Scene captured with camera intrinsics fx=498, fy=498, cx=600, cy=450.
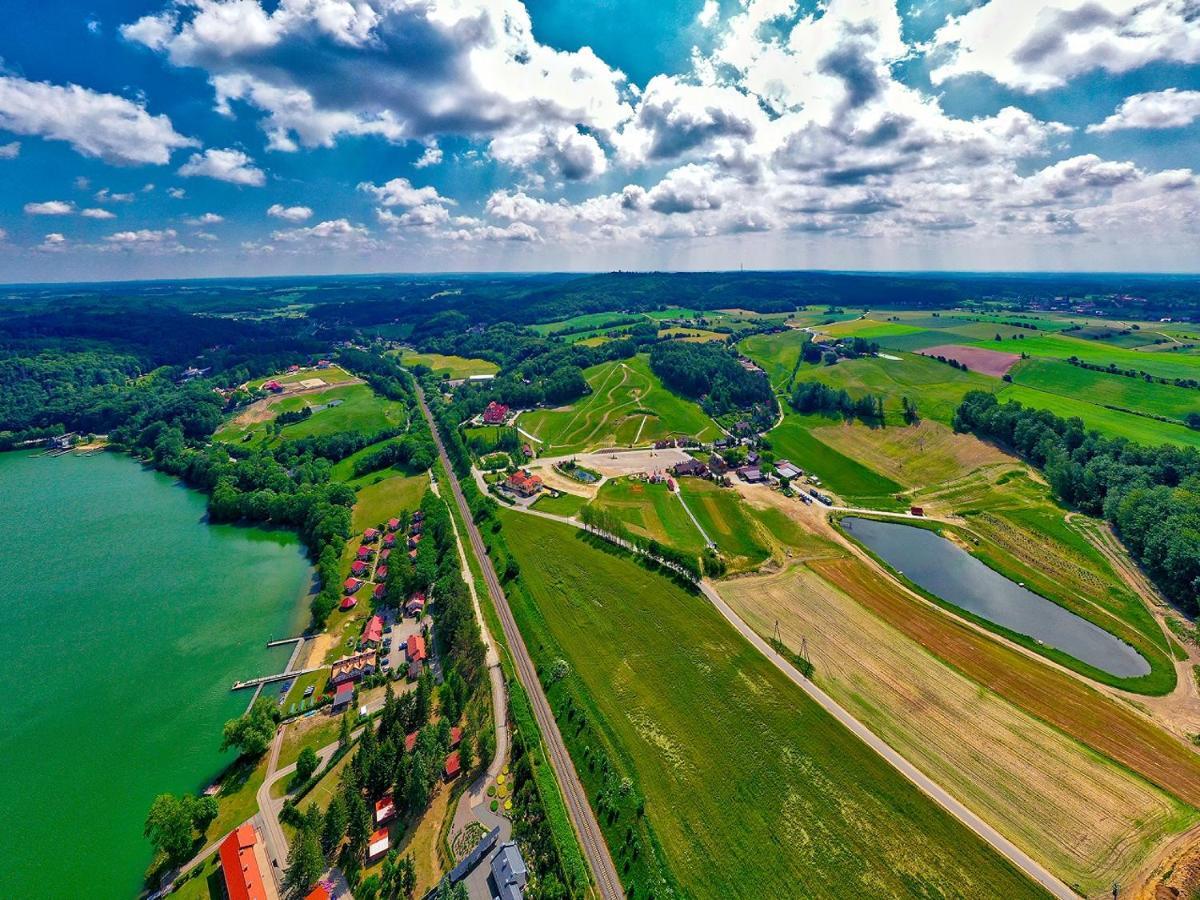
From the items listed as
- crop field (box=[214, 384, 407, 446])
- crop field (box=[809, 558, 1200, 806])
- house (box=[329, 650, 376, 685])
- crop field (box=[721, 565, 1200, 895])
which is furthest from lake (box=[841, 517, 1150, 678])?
crop field (box=[214, 384, 407, 446])

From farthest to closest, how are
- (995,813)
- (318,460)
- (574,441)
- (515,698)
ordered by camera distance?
(574,441) → (318,460) → (515,698) → (995,813)

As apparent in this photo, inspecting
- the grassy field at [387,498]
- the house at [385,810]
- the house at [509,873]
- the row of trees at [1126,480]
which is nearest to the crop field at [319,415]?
the grassy field at [387,498]

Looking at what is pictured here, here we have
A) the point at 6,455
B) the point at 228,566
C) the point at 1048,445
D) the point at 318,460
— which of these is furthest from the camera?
the point at 6,455

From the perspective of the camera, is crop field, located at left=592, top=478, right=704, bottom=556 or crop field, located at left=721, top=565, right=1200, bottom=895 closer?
crop field, located at left=721, top=565, right=1200, bottom=895

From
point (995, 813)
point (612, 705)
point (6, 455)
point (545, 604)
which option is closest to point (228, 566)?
point (545, 604)

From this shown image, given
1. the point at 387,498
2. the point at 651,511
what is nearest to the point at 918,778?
the point at 651,511

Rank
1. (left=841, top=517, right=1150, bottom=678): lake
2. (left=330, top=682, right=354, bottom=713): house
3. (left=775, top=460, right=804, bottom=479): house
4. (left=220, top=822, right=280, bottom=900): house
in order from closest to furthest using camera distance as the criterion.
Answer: (left=220, top=822, right=280, bottom=900): house, (left=330, top=682, right=354, bottom=713): house, (left=841, top=517, right=1150, bottom=678): lake, (left=775, top=460, right=804, bottom=479): house

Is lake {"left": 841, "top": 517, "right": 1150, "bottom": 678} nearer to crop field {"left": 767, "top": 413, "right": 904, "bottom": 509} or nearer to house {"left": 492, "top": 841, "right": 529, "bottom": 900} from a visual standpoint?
crop field {"left": 767, "top": 413, "right": 904, "bottom": 509}

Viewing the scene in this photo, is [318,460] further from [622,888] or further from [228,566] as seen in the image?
[622,888]
